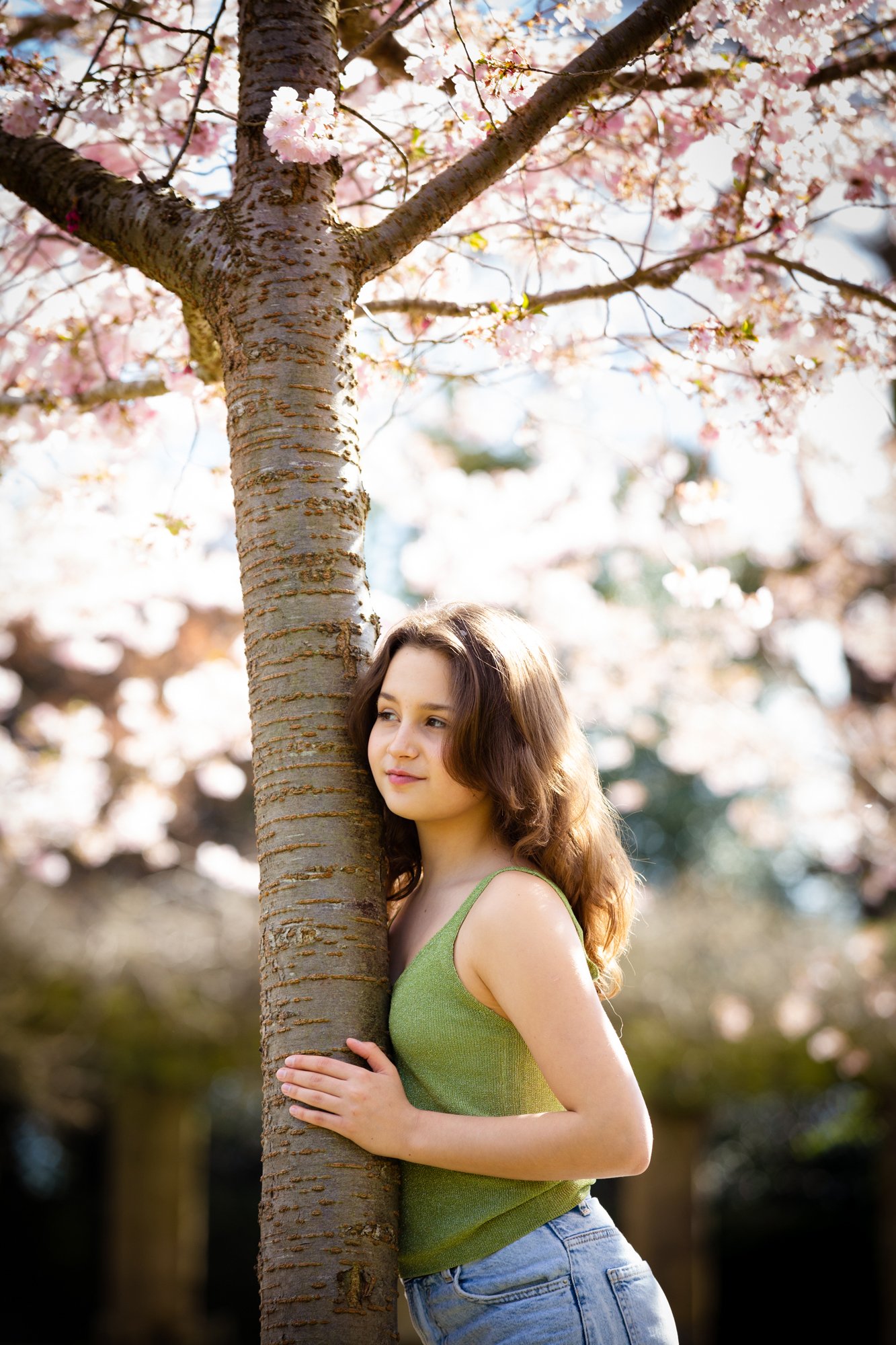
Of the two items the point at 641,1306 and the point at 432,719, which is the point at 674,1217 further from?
the point at 432,719

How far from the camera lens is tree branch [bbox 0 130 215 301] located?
1.83 metres

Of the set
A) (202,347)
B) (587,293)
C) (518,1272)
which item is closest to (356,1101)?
(518,1272)

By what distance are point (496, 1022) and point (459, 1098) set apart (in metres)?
0.12

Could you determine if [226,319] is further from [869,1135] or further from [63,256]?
[869,1135]

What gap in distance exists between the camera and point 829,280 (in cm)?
221

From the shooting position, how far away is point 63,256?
279cm

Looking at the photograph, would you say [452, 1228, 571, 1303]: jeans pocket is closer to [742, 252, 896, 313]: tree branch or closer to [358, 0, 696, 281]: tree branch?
[358, 0, 696, 281]: tree branch

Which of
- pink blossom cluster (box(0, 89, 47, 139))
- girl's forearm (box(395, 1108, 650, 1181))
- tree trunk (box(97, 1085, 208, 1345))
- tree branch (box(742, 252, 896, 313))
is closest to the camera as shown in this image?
girl's forearm (box(395, 1108, 650, 1181))

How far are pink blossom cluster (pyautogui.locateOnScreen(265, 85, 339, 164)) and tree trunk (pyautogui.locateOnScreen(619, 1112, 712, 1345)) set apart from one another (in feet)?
22.4

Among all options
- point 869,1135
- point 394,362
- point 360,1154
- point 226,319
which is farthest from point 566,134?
point 869,1135

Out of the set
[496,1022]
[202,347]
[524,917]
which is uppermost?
[202,347]

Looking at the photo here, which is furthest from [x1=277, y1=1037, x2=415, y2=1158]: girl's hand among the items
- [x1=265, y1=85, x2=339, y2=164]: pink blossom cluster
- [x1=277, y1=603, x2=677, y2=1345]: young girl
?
[x1=265, y1=85, x2=339, y2=164]: pink blossom cluster

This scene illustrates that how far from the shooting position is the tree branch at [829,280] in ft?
7.18

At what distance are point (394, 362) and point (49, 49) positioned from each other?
120cm
